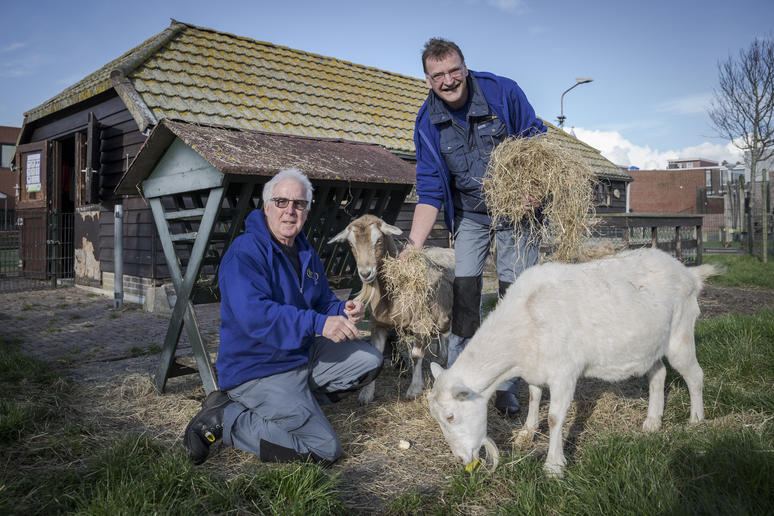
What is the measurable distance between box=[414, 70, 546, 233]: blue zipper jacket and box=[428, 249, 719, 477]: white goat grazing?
1192 mm

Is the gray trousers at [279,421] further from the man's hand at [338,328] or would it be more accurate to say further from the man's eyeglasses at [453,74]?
the man's eyeglasses at [453,74]

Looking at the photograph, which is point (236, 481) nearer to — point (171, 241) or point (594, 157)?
point (171, 241)

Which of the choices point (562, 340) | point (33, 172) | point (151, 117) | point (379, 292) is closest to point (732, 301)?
point (379, 292)

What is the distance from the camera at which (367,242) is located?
470 centimetres

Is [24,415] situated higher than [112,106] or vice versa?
[112,106]

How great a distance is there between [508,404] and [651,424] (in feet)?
3.38

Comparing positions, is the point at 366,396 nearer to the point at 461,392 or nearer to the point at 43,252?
the point at 461,392

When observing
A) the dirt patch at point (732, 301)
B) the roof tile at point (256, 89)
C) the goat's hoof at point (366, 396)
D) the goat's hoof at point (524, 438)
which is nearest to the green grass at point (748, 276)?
the dirt patch at point (732, 301)

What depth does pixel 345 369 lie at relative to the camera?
3.86 m

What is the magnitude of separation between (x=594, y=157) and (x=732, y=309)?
11967 millimetres

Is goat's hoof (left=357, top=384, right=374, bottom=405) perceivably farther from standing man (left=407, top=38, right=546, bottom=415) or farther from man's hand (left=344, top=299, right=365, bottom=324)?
man's hand (left=344, top=299, right=365, bottom=324)

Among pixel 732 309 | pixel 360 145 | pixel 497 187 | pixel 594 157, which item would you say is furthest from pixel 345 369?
pixel 594 157

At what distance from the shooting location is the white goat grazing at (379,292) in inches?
183

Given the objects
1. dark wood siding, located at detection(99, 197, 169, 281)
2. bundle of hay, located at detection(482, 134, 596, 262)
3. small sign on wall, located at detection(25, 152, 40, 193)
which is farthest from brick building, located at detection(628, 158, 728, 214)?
bundle of hay, located at detection(482, 134, 596, 262)
